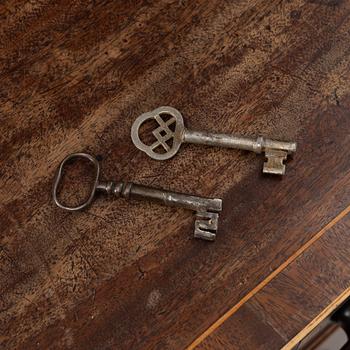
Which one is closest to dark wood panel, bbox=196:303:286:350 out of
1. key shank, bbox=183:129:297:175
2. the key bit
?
the key bit

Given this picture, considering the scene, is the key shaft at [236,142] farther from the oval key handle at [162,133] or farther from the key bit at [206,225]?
the key bit at [206,225]

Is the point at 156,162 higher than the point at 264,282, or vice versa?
the point at 156,162

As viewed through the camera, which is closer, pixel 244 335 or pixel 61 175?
pixel 244 335

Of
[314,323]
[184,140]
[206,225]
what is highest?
[184,140]

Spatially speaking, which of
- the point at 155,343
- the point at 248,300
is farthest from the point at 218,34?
the point at 155,343

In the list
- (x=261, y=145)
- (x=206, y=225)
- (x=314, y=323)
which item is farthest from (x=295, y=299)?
(x=261, y=145)

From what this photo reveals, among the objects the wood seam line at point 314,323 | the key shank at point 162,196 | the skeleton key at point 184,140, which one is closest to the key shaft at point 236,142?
the skeleton key at point 184,140

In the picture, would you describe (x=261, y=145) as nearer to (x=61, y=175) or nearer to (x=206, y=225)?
(x=206, y=225)

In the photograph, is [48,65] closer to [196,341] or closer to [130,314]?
[130,314]
